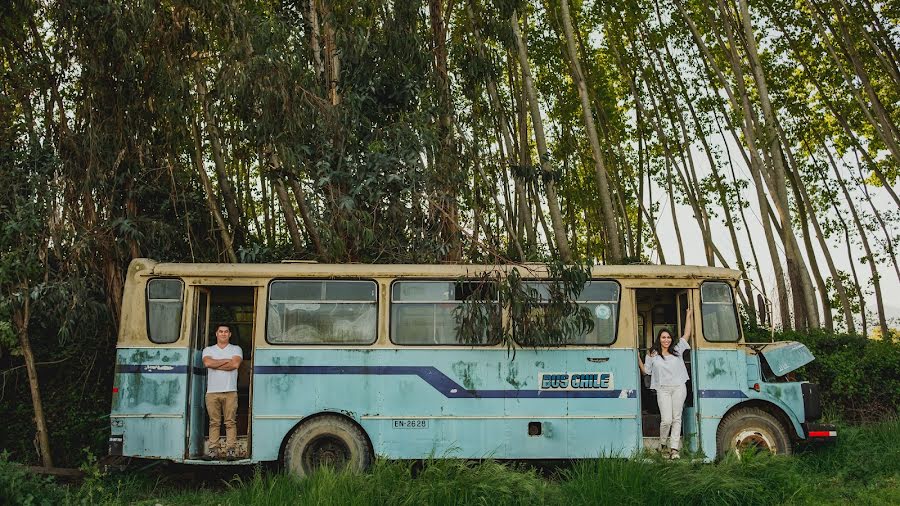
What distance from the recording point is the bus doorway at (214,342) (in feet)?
34.8

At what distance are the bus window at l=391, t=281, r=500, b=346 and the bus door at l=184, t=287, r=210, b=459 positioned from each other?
7.53ft

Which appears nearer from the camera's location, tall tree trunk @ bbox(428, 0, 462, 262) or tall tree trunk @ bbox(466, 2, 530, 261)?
tall tree trunk @ bbox(428, 0, 462, 262)

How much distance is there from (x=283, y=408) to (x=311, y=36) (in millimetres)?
6317

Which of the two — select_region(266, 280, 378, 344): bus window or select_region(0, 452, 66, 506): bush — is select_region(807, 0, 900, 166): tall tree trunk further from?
select_region(0, 452, 66, 506): bush

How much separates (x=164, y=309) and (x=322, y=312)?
6.08 feet

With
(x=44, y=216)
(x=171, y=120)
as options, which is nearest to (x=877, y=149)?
(x=171, y=120)

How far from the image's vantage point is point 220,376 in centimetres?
1049

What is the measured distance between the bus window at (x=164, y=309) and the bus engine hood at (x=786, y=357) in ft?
23.1

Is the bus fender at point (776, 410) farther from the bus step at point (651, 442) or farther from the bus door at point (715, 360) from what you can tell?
the bus step at point (651, 442)

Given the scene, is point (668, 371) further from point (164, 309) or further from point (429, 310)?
point (164, 309)

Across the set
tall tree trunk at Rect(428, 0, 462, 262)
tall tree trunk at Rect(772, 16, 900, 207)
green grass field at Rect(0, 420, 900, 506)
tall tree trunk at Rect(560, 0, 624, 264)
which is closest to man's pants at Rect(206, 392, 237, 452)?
green grass field at Rect(0, 420, 900, 506)

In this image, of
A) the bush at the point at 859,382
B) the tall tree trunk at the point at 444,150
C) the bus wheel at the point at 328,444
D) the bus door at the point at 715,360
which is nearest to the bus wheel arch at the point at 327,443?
the bus wheel at the point at 328,444

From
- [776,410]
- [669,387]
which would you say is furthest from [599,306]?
[776,410]

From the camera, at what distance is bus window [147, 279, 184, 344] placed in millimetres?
10617
